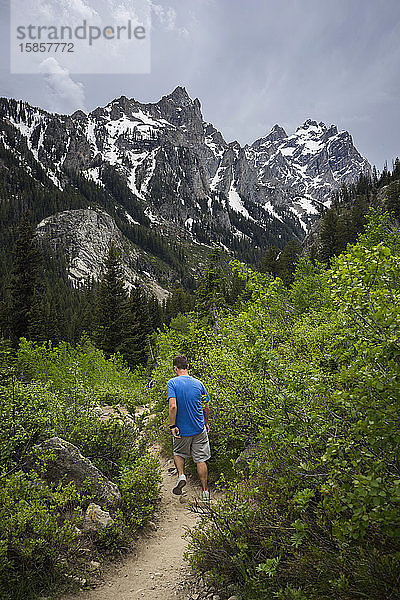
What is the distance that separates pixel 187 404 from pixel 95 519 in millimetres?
2211

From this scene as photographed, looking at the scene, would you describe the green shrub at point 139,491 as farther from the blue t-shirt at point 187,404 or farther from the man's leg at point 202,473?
the blue t-shirt at point 187,404

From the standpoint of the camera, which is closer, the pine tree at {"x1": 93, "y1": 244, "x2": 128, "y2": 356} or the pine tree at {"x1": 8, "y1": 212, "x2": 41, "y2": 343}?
the pine tree at {"x1": 8, "y1": 212, "x2": 41, "y2": 343}

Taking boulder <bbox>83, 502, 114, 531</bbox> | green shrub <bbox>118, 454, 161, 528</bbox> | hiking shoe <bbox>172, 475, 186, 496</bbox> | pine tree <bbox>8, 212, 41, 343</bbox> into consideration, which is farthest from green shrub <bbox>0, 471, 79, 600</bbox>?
pine tree <bbox>8, 212, 41, 343</bbox>

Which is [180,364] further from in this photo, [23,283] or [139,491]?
[23,283]

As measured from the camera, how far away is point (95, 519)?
4715 mm

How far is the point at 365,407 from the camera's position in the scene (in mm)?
2797

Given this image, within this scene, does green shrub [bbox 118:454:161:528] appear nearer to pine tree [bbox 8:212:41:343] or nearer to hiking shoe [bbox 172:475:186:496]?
hiking shoe [bbox 172:475:186:496]

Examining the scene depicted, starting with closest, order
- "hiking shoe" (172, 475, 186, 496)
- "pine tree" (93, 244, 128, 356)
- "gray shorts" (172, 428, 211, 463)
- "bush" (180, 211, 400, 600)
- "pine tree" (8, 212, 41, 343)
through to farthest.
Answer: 1. "bush" (180, 211, 400, 600)
2. "hiking shoe" (172, 475, 186, 496)
3. "gray shorts" (172, 428, 211, 463)
4. "pine tree" (8, 212, 41, 343)
5. "pine tree" (93, 244, 128, 356)

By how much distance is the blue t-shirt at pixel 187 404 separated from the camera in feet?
20.1

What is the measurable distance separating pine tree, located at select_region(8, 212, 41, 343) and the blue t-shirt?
2693cm

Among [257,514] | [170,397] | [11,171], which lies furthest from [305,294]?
[11,171]

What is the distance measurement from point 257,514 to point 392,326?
259 centimetres

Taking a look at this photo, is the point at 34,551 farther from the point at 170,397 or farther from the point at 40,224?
the point at 40,224

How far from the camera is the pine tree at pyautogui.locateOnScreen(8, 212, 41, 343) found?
97.4ft
